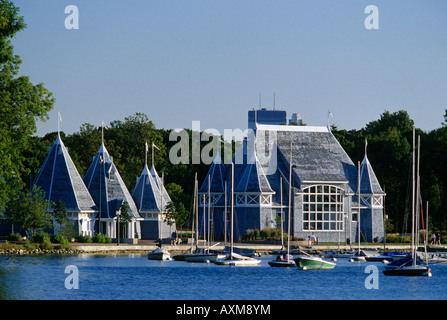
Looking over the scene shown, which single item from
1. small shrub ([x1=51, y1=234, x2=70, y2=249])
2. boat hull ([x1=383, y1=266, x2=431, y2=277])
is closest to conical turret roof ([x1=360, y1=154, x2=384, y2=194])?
small shrub ([x1=51, y1=234, x2=70, y2=249])

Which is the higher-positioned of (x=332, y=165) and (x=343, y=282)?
(x=332, y=165)

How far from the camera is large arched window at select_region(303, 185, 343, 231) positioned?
92.2 m

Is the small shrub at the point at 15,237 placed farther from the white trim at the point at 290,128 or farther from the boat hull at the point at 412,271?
the boat hull at the point at 412,271

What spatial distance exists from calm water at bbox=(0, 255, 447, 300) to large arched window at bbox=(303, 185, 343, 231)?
23.8 metres

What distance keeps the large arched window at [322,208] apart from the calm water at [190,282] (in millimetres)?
23841

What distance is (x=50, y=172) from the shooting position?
8162 centimetres

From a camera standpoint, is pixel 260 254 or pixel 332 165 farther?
pixel 332 165

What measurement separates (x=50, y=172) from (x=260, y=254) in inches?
824

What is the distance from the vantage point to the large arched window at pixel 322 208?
302ft

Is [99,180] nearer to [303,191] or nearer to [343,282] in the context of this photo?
[303,191]

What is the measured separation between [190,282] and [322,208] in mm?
41183

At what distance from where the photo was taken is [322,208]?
92938 millimetres

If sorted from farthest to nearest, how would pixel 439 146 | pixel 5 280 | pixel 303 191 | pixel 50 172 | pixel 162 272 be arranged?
pixel 439 146 → pixel 303 191 → pixel 50 172 → pixel 162 272 → pixel 5 280

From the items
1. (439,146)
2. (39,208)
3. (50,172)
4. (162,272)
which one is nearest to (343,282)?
(162,272)
